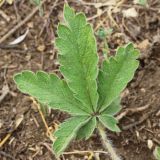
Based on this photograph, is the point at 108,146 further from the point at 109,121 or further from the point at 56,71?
the point at 56,71

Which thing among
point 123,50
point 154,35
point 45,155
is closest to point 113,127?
point 123,50

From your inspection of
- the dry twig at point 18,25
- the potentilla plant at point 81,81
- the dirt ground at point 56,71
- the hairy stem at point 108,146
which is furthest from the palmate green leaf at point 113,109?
the dry twig at point 18,25

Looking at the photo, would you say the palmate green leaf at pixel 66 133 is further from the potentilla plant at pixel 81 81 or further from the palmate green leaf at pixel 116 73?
the palmate green leaf at pixel 116 73

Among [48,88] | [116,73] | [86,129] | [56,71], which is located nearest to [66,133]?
[86,129]

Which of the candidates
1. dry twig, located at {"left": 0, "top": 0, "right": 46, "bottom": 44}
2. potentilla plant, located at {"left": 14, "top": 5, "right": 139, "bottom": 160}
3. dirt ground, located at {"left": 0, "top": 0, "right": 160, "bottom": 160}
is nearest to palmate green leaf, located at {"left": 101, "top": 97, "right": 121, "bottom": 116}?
potentilla plant, located at {"left": 14, "top": 5, "right": 139, "bottom": 160}

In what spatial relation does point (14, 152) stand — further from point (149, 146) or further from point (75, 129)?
point (149, 146)
